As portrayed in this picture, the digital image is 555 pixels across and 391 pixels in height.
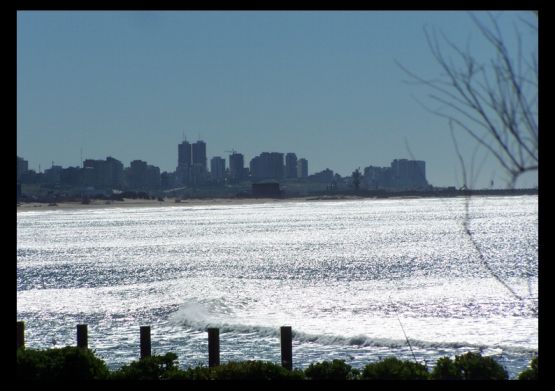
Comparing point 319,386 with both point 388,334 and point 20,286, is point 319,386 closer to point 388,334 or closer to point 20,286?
point 388,334

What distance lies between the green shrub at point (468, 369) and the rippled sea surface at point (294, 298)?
0.47 m

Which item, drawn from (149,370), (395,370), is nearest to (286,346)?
(149,370)

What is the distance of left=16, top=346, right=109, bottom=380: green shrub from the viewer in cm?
1192

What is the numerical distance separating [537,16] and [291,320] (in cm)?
3286

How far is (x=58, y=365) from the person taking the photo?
1234 centimetres

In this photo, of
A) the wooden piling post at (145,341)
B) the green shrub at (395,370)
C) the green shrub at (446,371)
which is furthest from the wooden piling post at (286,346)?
the green shrub at (446,371)

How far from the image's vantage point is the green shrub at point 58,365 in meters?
11.9

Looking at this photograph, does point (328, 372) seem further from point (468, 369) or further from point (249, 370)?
point (468, 369)

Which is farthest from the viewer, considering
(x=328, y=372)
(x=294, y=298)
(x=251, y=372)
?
(x=294, y=298)

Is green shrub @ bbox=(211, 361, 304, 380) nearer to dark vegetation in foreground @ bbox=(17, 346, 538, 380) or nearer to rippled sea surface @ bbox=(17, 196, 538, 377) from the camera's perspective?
dark vegetation in foreground @ bbox=(17, 346, 538, 380)

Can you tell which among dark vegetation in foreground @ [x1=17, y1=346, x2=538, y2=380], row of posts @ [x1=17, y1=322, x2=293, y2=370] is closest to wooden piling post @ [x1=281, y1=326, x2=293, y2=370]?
row of posts @ [x1=17, y1=322, x2=293, y2=370]

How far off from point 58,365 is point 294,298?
114 ft

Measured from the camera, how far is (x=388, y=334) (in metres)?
32.0
